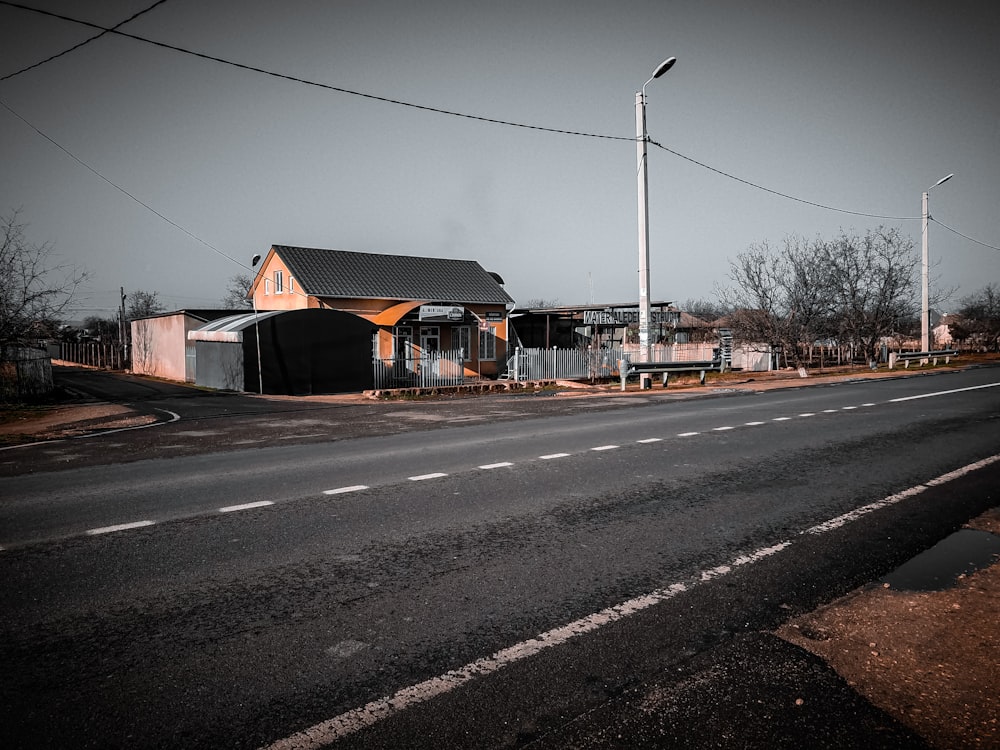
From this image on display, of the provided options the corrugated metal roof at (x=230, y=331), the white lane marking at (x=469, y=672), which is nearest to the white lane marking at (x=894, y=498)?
the white lane marking at (x=469, y=672)

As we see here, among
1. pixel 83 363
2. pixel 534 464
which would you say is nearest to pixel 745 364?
pixel 534 464

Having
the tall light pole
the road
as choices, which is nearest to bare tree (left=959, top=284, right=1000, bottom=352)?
the tall light pole

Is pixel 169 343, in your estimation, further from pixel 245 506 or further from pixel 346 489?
pixel 245 506

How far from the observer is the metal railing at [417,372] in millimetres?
25219

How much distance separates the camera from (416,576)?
4.21 metres

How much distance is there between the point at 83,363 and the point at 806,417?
229 feet

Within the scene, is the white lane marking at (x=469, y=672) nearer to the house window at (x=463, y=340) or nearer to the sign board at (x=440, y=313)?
the sign board at (x=440, y=313)

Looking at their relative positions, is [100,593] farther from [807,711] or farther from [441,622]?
[807,711]

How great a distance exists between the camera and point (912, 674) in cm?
293

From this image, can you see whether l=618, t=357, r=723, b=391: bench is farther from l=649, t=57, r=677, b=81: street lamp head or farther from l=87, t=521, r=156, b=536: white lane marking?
l=87, t=521, r=156, b=536: white lane marking

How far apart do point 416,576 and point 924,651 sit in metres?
2.93

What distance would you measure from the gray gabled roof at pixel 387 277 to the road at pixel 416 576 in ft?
77.0

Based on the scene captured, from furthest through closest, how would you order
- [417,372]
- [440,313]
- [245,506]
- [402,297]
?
[402,297] < [440,313] < [417,372] < [245,506]

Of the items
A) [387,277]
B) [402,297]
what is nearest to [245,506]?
[402,297]
